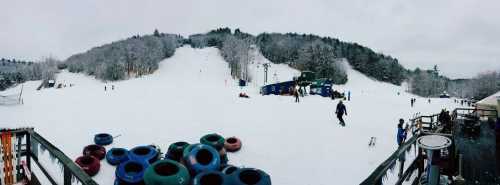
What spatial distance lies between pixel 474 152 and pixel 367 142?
6606 mm

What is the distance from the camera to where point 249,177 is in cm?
1035

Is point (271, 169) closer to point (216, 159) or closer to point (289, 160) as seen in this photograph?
point (289, 160)

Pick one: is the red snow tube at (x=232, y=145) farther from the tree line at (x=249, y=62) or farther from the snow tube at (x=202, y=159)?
the tree line at (x=249, y=62)

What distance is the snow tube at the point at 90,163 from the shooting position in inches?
472

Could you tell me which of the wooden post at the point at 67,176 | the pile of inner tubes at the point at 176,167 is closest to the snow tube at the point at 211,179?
the pile of inner tubes at the point at 176,167

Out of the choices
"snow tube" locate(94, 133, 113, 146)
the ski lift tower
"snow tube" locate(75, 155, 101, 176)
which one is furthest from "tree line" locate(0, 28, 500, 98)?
the ski lift tower

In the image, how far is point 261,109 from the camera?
27.6 meters

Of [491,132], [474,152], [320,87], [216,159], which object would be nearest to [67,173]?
[216,159]

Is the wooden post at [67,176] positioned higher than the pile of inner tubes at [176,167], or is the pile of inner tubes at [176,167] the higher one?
the wooden post at [67,176]

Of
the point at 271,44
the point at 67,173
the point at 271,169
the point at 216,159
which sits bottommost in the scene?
the point at 271,169

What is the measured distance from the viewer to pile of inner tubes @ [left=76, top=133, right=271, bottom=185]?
10039 millimetres

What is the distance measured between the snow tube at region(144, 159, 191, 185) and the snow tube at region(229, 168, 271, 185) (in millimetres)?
1514

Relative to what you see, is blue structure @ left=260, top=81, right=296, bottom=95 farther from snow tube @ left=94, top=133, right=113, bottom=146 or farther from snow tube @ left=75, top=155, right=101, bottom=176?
snow tube @ left=75, top=155, right=101, bottom=176

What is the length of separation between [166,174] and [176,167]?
1.25 ft
